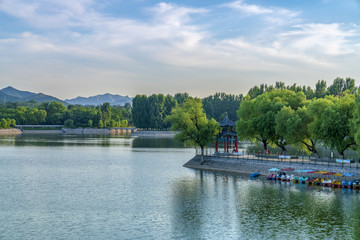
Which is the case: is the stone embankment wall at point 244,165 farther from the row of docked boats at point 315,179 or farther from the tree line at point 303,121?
the tree line at point 303,121

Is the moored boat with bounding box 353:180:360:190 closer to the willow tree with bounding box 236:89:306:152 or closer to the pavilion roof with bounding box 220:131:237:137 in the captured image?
the willow tree with bounding box 236:89:306:152

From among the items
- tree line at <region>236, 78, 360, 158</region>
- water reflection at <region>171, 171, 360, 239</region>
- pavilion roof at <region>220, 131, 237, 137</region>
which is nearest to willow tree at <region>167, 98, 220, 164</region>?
pavilion roof at <region>220, 131, 237, 137</region>

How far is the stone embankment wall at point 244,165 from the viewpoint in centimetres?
7102

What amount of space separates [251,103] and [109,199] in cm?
5168

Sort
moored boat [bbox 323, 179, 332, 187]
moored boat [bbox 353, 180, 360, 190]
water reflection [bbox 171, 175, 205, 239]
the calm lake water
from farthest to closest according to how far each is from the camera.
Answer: moored boat [bbox 323, 179, 332, 187] → moored boat [bbox 353, 180, 360, 190] → water reflection [bbox 171, 175, 205, 239] → the calm lake water

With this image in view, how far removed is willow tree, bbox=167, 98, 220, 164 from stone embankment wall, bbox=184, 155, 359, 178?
2.20 m

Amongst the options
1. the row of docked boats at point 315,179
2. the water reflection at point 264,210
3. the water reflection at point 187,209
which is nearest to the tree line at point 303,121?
the row of docked boats at point 315,179

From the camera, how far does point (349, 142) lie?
74.1m

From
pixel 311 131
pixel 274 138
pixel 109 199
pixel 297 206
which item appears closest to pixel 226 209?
pixel 297 206

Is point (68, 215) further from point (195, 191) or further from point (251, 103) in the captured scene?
point (251, 103)

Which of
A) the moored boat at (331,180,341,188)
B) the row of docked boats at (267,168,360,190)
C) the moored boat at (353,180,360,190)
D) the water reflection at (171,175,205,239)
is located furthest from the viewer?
the moored boat at (331,180,341,188)

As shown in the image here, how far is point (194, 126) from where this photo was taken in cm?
9038

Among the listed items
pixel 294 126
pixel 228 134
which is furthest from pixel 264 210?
pixel 228 134

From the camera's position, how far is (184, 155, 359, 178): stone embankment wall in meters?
71.0
